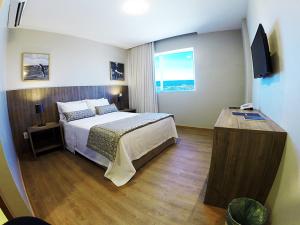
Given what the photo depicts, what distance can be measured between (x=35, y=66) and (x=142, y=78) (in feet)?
8.75

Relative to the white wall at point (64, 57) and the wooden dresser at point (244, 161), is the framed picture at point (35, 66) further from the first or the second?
the wooden dresser at point (244, 161)

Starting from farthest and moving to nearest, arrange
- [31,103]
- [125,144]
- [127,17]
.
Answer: [31,103] → [127,17] → [125,144]

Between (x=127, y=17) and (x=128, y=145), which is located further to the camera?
(x=127, y=17)

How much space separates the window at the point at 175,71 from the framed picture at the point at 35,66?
2826 mm

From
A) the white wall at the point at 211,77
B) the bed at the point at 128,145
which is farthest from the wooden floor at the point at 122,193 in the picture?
the white wall at the point at 211,77

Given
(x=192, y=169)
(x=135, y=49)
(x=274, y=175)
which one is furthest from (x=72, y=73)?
(x=274, y=175)

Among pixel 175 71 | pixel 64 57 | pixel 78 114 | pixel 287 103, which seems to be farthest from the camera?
pixel 175 71

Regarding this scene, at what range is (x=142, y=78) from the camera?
15.5 feet

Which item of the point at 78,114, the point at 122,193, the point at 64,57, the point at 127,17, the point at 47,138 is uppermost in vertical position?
the point at 127,17

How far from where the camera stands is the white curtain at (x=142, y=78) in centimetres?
456

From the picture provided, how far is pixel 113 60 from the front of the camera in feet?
15.1

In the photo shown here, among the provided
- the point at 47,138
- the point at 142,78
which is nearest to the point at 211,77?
the point at 142,78

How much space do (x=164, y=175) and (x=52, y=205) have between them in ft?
4.39

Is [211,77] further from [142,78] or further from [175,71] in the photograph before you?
[142,78]
